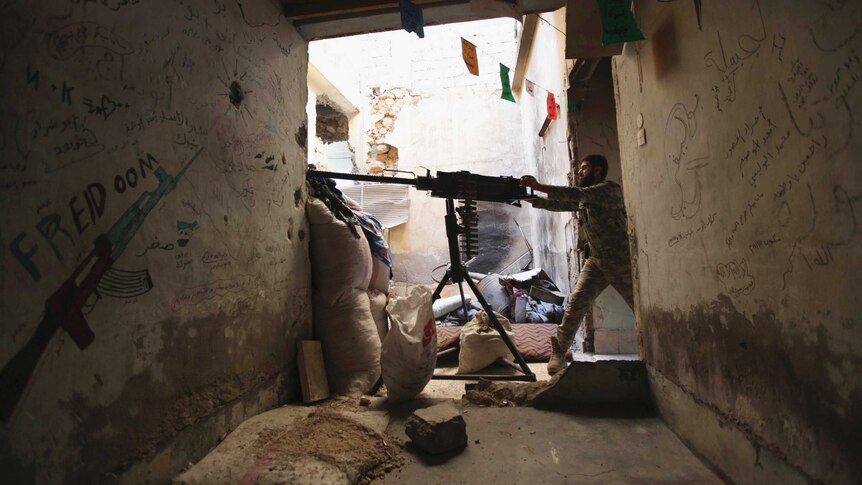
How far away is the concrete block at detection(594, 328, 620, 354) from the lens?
3.75 meters

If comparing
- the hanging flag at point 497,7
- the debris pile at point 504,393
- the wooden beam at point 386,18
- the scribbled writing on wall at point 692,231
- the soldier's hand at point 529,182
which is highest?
the wooden beam at point 386,18

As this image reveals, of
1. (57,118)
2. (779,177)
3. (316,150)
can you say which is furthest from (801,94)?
(316,150)

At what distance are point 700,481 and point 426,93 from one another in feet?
27.8

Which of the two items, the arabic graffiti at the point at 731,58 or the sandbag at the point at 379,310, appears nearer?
the arabic graffiti at the point at 731,58

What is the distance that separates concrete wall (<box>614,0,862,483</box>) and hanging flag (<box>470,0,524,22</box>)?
888mm

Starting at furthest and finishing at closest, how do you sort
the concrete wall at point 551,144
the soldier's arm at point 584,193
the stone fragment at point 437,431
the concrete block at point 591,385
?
the concrete wall at point 551,144
the soldier's arm at point 584,193
the concrete block at point 591,385
the stone fragment at point 437,431

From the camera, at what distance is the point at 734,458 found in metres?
1.41

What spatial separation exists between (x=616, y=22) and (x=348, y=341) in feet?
7.42

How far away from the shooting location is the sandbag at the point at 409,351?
2.32 metres

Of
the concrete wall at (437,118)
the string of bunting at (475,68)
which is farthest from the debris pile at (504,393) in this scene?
the concrete wall at (437,118)

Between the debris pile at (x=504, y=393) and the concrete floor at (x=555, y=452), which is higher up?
the debris pile at (x=504, y=393)

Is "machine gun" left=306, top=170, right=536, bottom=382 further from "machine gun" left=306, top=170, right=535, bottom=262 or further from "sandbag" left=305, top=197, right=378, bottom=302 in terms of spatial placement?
"sandbag" left=305, top=197, right=378, bottom=302

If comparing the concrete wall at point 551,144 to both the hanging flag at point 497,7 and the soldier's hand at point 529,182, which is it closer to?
the hanging flag at point 497,7

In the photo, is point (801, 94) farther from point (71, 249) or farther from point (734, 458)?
point (71, 249)
